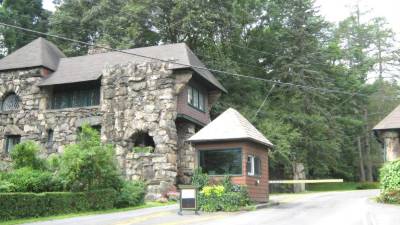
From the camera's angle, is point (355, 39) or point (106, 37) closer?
point (106, 37)

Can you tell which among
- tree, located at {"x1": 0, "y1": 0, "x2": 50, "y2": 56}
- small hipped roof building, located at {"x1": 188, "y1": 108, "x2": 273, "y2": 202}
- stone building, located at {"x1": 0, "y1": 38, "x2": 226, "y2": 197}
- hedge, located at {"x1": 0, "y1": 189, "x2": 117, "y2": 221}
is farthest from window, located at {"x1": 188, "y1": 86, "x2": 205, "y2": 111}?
tree, located at {"x1": 0, "y1": 0, "x2": 50, "y2": 56}

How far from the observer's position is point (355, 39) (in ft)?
187

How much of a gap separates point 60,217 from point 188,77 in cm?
1334

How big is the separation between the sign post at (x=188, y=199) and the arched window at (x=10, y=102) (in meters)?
20.4

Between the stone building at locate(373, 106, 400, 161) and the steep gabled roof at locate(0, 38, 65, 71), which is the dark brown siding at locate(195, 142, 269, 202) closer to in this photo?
A: the stone building at locate(373, 106, 400, 161)

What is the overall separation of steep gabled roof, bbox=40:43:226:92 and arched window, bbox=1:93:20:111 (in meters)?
2.98

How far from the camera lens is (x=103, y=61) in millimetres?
33281

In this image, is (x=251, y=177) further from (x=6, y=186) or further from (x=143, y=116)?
(x=6, y=186)

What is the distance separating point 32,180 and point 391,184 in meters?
15.5

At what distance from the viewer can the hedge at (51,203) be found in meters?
15.9

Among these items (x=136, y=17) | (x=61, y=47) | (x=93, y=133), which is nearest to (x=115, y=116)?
(x=93, y=133)

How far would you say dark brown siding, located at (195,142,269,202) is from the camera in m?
20.5

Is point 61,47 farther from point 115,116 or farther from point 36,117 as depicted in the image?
point 115,116

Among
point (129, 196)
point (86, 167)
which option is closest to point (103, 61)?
point (129, 196)
